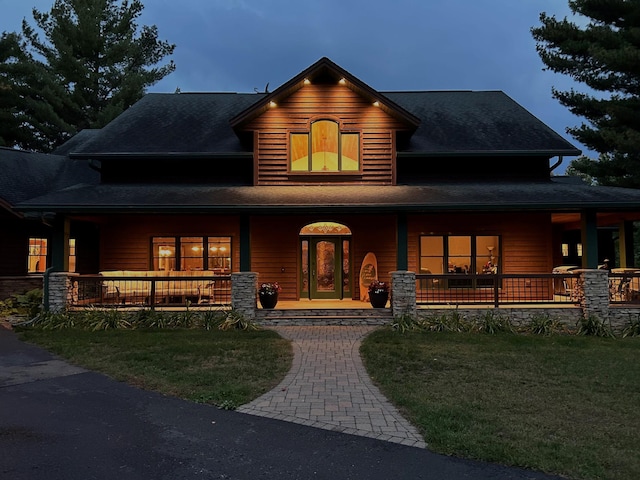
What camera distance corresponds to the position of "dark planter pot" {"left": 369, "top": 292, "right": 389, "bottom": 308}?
12.5 metres

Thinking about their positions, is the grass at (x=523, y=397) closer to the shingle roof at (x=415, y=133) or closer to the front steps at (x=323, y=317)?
the front steps at (x=323, y=317)

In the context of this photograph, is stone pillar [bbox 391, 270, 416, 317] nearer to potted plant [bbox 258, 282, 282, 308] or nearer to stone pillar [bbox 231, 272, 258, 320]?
potted plant [bbox 258, 282, 282, 308]

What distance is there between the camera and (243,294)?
12016 mm

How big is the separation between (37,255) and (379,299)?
36.5 ft

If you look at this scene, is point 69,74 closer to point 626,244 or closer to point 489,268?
point 489,268

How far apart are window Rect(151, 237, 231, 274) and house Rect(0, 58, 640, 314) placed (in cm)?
3

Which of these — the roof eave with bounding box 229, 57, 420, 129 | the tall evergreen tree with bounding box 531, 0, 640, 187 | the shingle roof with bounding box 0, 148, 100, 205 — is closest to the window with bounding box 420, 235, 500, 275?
the roof eave with bounding box 229, 57, 420, 129

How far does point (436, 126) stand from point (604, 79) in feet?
35.0

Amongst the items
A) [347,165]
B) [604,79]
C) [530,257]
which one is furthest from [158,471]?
[604,79]

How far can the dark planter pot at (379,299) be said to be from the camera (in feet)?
41.0

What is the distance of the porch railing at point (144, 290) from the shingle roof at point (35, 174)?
3699mm

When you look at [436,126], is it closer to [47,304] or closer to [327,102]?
[327,102]

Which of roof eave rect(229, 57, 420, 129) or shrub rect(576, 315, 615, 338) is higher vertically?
roof eave rect(229, 57, 420, 129)

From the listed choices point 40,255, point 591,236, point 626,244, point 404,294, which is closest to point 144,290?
point 40,255
